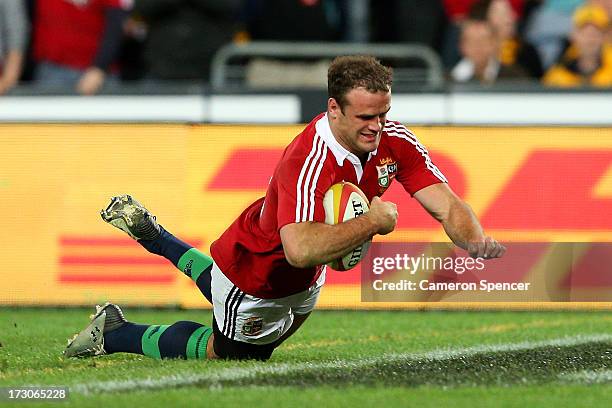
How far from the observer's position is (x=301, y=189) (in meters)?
6.01

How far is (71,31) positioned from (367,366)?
20.7 ft

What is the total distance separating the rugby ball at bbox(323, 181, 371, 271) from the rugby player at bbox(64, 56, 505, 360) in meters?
0.04

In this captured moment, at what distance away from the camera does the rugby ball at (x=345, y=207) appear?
5957 mm

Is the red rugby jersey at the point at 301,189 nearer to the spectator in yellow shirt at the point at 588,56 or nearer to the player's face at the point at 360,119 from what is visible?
the player's face at the point at 360,119

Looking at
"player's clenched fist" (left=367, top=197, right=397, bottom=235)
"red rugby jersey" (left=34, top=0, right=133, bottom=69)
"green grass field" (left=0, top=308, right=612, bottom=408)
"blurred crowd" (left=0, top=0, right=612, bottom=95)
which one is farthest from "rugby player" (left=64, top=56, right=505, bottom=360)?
"red rugby jersey" (left=34, top=0, right=133, bottom=69)

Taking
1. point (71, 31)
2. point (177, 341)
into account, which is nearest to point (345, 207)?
point (177, 341)

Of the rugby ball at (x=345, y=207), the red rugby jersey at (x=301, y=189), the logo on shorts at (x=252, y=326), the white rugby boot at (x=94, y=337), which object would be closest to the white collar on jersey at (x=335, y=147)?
the red rugby jersey at (x=301, y=189)

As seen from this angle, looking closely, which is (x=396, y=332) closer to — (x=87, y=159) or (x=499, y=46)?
(x=87, y=159)

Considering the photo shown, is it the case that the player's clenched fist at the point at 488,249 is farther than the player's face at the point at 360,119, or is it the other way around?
the player's clenched fist at the point at 488,249

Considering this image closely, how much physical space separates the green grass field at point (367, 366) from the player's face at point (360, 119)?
3.76 ft

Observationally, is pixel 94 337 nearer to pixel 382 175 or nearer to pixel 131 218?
pixel 131 218

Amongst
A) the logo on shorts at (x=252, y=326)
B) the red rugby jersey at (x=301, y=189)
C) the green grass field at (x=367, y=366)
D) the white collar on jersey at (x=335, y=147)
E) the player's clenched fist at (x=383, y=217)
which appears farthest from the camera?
the logo on shorts at (x=252, y=326)

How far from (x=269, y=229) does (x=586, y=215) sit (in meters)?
3.91

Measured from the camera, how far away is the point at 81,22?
11984mm
